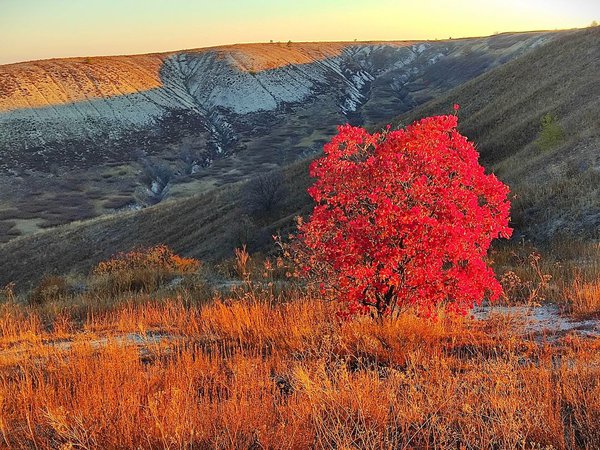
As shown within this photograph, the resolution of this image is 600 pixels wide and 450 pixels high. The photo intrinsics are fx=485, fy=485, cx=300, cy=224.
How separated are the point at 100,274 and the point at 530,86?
2723cm

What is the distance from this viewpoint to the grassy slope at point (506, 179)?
14.7 metres

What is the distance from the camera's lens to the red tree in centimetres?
556

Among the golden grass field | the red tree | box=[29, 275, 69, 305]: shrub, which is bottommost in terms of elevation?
box=[29, 275, 69, 305]: shrub

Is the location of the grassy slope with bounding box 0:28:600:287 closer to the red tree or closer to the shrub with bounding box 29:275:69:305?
the red tree

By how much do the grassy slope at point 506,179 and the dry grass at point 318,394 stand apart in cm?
887

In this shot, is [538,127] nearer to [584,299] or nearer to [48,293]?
[584,299]

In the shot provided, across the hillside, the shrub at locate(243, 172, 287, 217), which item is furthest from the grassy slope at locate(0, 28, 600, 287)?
the hillside

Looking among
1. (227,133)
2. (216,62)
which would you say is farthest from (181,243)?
(216,62)

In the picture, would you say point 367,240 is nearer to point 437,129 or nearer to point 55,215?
point 437,129

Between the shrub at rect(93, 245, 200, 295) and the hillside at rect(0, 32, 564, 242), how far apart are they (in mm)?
44156

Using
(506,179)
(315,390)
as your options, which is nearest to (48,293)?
(315,390)

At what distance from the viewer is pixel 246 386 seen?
418 centimetres

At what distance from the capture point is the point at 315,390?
3.95 m

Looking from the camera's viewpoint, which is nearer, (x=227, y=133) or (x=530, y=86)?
(x=530, y=86)
